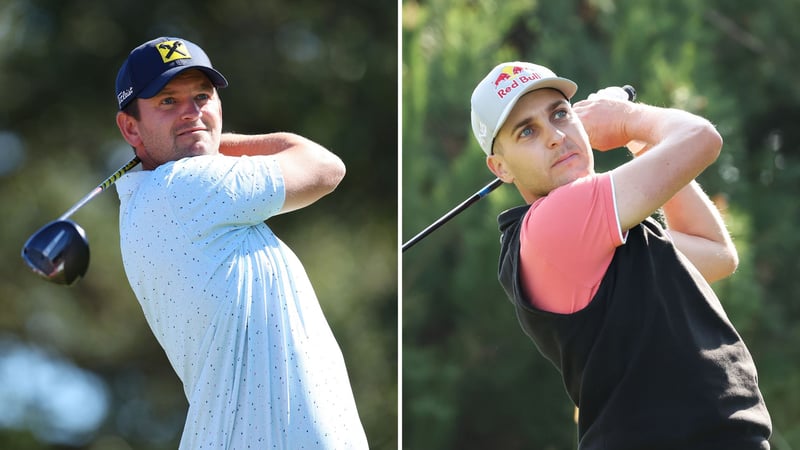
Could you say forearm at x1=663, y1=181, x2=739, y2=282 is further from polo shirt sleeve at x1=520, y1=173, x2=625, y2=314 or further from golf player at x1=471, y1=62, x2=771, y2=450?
polo shirt sleeve at x1=520, y1=173, x2=625, y2=314

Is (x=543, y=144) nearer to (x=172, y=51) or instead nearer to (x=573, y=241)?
(x=573, y=241)

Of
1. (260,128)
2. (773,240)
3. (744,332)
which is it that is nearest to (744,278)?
(744,332)

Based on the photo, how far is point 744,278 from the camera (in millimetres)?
7000

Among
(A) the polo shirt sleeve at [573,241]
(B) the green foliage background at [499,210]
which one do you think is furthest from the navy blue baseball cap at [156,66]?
(B) the green foliage background at [499,210]

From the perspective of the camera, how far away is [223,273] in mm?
2652

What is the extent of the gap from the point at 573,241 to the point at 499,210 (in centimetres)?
436

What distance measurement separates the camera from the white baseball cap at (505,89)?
2.59 m

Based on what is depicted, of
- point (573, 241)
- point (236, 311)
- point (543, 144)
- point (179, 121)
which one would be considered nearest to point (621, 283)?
point (573, 241)

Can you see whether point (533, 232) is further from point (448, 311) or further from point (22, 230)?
point (22, 230)

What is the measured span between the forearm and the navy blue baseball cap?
1.01 m

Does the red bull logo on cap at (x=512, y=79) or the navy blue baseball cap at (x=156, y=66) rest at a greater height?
the navy blue baseball cap at (x=156, y=66)

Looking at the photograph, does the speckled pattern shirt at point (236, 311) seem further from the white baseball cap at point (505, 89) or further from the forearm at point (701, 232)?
the forearm at point (701, 232)

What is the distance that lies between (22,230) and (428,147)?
311cm

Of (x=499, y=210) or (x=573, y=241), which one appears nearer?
(x=573, y=241)
